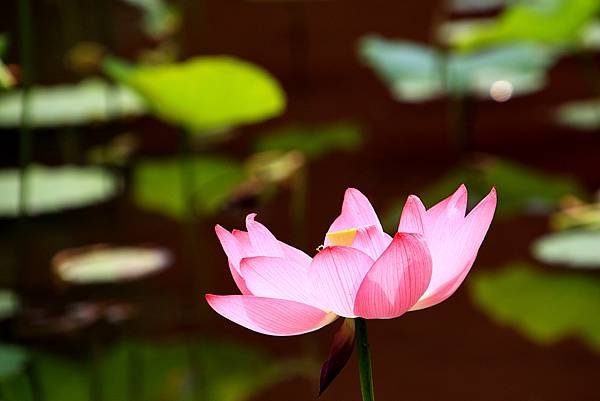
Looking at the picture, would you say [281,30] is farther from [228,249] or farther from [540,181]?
[228,249]

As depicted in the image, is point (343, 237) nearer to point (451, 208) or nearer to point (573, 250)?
point (451, 208)

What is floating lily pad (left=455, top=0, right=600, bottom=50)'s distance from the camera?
1.08m

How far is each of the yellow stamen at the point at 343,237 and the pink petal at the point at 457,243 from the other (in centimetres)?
3

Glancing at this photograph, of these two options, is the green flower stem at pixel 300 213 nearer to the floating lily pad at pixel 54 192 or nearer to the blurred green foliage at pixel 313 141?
the blurred green foliage at pixel 313 141

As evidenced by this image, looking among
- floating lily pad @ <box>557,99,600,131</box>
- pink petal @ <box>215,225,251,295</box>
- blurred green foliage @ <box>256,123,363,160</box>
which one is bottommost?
blurred green foliage @ <box>256,123,363,160</box>

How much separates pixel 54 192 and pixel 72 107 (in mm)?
237

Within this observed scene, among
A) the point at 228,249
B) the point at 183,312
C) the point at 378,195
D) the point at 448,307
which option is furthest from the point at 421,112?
the point at 228,249

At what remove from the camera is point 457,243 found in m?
0.30

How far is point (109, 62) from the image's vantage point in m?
0.92

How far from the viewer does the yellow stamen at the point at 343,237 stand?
0.33 m

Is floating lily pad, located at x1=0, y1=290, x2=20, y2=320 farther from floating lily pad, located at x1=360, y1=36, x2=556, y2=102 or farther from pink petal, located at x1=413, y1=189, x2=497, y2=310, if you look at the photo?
pink petal, located at x1=413, y1=189, x2=497, y2=310

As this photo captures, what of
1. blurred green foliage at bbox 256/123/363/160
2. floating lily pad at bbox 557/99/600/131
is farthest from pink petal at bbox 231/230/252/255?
floating lily pad at bbox 557/99/600/131

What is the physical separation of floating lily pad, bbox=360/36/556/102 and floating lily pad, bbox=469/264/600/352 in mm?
260

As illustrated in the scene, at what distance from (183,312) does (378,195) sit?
0.53 metres
